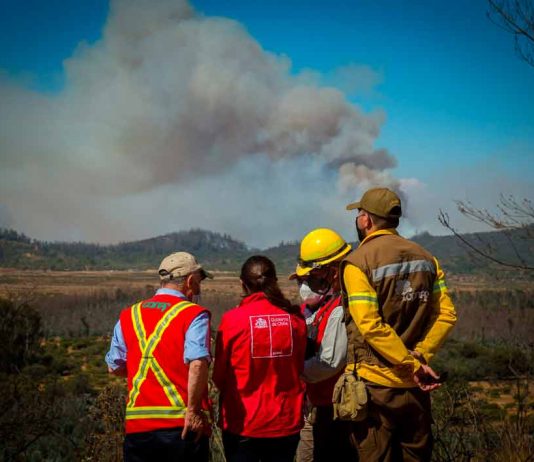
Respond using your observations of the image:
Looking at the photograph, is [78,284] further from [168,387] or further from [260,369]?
[260,369]

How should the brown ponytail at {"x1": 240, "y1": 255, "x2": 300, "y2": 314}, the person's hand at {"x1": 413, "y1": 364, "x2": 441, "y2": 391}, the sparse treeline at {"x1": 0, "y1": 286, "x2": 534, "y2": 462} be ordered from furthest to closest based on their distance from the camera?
the sparse treeline at {"x1": 0, "y1": 286, "x2": 534, "y2": 462} → the brown ponytail at {"x1": 240, "y1": 255, "x2": 300, "y2": 314} → the person's hand at {"x1": 413, "y1": 364, "x2": 441, "y2": 391}

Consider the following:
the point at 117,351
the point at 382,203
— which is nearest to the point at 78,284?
the point at 117,351

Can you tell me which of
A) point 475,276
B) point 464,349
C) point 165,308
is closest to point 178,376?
point 165,308

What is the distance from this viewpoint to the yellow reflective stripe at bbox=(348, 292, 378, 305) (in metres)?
2.95

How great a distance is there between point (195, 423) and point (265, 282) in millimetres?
927

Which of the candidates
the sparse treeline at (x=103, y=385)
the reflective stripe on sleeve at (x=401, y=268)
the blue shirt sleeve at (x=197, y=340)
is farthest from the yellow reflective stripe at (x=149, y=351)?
the sparse treeline at (x=103, y=385)

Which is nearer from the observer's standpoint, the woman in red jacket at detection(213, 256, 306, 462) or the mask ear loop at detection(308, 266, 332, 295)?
the woman in red jacket at detection(213, 256, 306, 462)

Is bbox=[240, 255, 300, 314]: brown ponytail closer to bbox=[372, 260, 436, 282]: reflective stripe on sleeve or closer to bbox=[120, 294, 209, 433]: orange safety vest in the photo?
bbox=[120, 294, 209, 433]: orange safety vest

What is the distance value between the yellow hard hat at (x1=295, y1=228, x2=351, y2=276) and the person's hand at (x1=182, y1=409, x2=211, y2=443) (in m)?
1.20

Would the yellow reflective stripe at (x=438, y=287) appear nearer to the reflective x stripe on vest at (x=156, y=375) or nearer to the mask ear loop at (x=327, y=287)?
the mask ear loop at (x=327, y=287)

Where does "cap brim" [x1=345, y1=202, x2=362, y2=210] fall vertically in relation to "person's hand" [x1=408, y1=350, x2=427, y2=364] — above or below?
above

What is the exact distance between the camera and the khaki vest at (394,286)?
3.04 m

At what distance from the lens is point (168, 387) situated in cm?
309

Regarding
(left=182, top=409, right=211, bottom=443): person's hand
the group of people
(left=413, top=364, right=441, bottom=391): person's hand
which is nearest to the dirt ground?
the group of people
